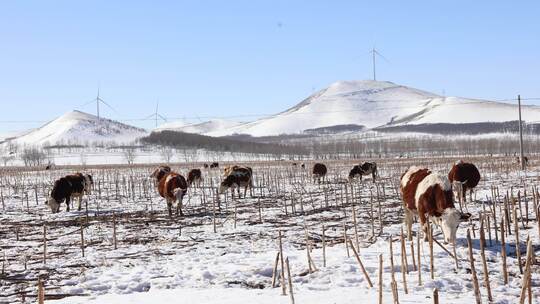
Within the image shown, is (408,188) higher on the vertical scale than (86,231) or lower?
higher

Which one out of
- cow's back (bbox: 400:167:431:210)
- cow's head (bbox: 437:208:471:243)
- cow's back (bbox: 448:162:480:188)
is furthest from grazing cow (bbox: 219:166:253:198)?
cow's head (bbox: 437:208:471:243)

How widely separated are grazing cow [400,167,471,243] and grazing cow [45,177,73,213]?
13370mm

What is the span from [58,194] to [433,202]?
14544 millimetres

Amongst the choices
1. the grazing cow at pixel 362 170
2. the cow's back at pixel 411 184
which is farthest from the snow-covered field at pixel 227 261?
the grazing cow at pixel 362 170

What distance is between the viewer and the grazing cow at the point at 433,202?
10.1m

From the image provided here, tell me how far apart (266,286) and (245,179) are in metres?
16.2

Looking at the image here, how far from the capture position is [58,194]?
2017cm

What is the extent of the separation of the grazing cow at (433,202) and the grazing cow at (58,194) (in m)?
13.4

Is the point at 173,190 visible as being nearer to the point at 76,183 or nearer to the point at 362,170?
the point at 76,183

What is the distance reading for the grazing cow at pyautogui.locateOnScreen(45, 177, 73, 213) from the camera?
19844 millimetres

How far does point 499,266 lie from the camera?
920cm

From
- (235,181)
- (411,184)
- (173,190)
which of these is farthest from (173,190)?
(411,184)

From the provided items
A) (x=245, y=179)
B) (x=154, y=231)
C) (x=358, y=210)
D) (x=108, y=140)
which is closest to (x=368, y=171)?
(x=245, y=179)

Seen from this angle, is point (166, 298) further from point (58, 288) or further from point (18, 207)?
point (18, 207)
